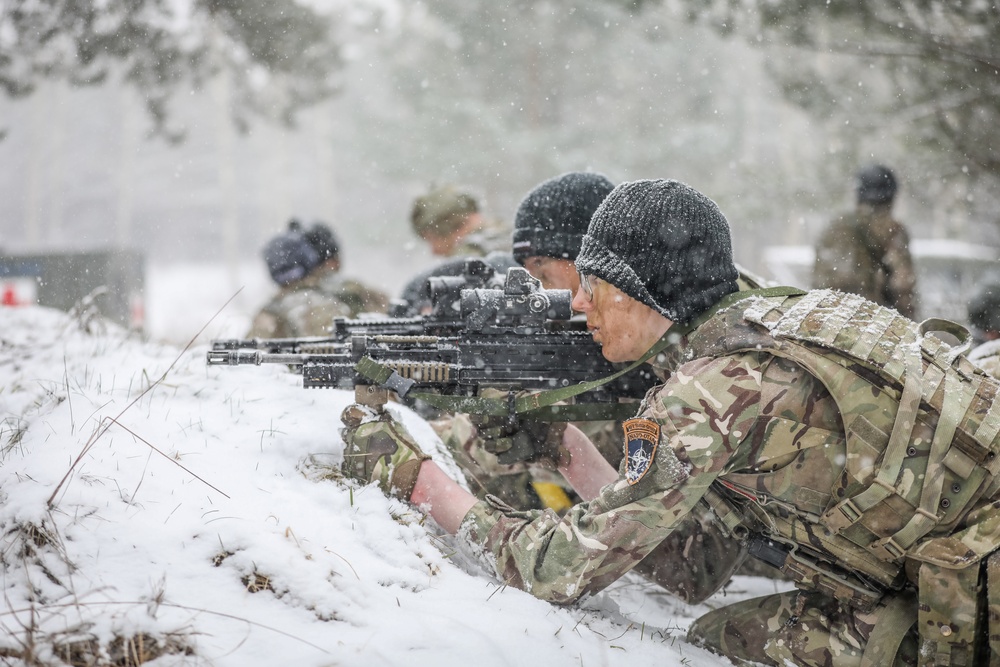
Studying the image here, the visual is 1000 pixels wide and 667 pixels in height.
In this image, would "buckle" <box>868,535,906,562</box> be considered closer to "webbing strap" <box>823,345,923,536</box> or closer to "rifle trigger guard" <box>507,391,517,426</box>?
"webbing strap" <box>823,345,923,536</box>

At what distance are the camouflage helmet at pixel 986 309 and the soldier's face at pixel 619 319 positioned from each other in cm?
581

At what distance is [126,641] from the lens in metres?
1.92

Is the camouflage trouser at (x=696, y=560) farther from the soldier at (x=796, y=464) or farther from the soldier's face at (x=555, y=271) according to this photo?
the soldier's face at (x=555, y=271)

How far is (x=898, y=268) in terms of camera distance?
6.96m

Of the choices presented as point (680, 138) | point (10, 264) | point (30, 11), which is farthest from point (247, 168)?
point (30, 11)

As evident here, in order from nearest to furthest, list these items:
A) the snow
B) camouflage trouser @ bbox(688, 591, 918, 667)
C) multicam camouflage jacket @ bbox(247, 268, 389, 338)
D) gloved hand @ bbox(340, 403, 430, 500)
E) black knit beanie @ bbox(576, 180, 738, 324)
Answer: the snow < camouflage trouser @ bbox(688, 591, 918, 667) < black knit beanie @ bbox(576, 180, 738, 324) < gloved hand @ bbox(340, 403, 430, 500) < multicam camouflage jacket @ bbox(247, 268, 389, 338)

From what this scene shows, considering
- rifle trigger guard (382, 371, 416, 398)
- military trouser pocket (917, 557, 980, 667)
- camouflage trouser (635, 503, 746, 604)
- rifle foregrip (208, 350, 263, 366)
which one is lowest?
camouflage trouser (635, 503, 746, 604)

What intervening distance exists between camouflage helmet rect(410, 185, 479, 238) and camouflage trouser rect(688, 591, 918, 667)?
4.65 m

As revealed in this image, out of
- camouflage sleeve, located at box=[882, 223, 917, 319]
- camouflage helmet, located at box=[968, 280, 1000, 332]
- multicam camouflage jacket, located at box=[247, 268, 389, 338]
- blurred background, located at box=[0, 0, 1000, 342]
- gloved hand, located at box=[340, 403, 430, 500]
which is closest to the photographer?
gloved hand, located at box=[340, 403, 430, 500]

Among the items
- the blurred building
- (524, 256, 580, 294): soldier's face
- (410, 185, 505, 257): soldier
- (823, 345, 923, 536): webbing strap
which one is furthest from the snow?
the blurred building

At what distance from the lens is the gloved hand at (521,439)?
3461mm

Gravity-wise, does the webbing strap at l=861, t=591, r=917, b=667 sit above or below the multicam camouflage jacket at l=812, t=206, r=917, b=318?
below

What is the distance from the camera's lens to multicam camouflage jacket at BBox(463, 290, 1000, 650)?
7.72ft

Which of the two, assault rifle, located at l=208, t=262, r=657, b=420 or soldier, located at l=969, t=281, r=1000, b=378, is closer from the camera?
assault rifle, located at l=208, t=262, r=657, b=420
